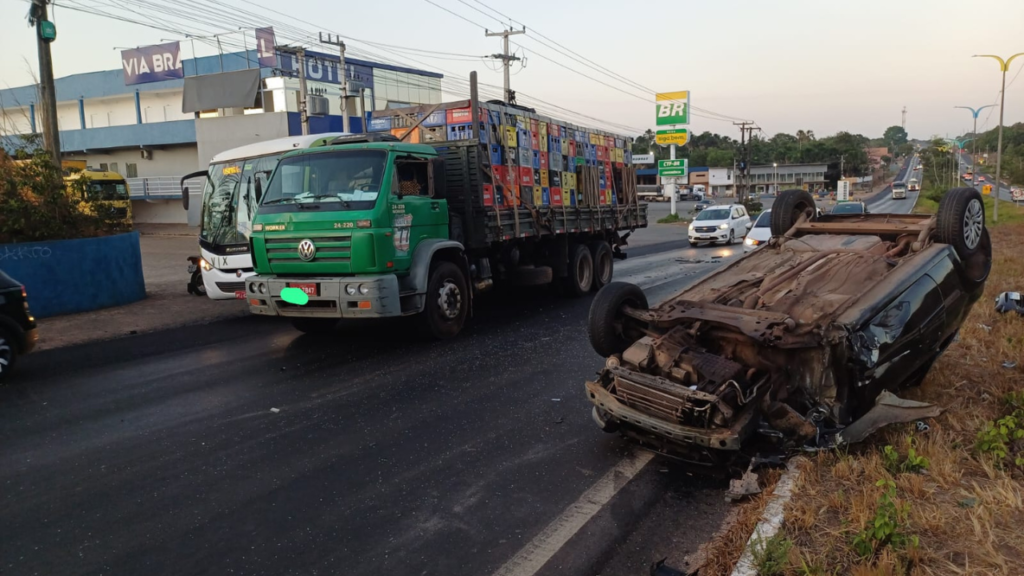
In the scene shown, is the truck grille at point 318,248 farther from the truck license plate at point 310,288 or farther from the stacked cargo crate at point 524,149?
the stacked cargo crate at point 524,149

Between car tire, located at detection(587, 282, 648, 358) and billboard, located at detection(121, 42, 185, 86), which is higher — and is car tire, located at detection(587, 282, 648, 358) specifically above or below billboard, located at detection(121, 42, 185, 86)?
below

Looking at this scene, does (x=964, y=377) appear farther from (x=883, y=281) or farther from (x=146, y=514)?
(x=146, y=514)

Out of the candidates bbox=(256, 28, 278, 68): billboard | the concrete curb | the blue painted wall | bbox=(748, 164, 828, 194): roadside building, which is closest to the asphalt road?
the concrete curb

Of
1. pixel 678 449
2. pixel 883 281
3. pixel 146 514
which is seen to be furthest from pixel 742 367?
pixel 146 514

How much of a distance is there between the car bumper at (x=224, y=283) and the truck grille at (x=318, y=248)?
281 cm

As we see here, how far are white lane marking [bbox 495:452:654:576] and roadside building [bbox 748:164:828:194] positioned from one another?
101855mm

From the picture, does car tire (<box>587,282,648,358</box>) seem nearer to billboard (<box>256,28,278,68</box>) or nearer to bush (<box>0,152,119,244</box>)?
bush (<box>0,152,119,244</box>)

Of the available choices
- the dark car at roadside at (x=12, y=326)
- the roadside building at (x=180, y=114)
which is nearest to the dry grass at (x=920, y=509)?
the dark car at roadside at (x=12, y=326)

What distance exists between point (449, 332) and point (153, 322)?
17.7 feet

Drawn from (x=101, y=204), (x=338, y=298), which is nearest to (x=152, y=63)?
(x=101, y=204)

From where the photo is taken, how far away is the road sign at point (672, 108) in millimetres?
44156

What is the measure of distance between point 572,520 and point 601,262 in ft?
34.8

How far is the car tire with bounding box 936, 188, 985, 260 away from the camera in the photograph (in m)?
5.80

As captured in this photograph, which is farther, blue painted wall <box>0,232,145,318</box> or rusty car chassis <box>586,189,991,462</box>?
blue painted wall <box>0,232,145,318</box>
